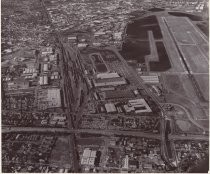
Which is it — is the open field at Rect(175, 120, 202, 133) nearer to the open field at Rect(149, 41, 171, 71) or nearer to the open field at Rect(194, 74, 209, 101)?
the open field at Rect(194, 74, 209, 101)

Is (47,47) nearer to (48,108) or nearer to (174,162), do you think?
(48,108)

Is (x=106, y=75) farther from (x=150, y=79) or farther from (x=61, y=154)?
(x=61, y=154)

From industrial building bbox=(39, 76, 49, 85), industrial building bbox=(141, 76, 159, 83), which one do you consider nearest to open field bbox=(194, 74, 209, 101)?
industrial building bbox=(141, 76, 159, 83)

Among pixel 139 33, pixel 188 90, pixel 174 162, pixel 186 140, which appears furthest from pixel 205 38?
pixel 174 162

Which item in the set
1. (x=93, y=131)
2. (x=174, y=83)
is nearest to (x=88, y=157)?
Answer: (x=93, y=131)

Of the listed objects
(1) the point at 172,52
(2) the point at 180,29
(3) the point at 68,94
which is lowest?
(3) the point at 68,94
